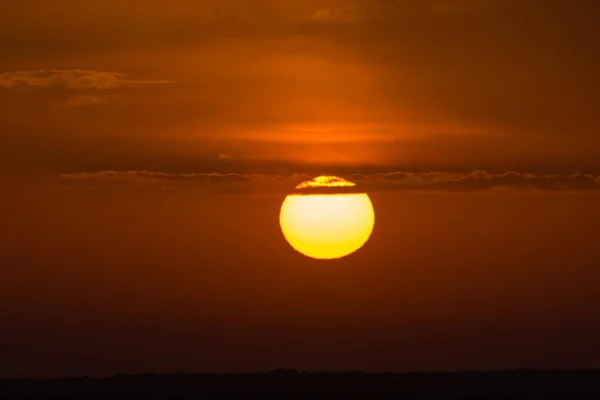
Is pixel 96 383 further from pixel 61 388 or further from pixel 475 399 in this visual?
pixel 475 399

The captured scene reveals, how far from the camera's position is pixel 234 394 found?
6075 cm

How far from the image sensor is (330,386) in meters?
62.3

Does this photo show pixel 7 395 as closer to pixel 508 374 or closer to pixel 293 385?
pixel 293 385

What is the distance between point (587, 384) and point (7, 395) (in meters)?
20.4

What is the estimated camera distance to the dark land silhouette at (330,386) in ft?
199

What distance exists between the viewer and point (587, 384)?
62.1 m

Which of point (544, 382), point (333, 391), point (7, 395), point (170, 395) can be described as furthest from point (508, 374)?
point (7, 395)

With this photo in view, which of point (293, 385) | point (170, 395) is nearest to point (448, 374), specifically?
point (293, 385)

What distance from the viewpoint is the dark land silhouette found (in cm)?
6053

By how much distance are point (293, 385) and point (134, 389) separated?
18.4ft

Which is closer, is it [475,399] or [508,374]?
[475,399]

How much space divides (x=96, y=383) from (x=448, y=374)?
502 inches

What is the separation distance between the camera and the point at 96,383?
205 feet

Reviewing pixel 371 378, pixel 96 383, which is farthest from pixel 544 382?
pixel 96 383
